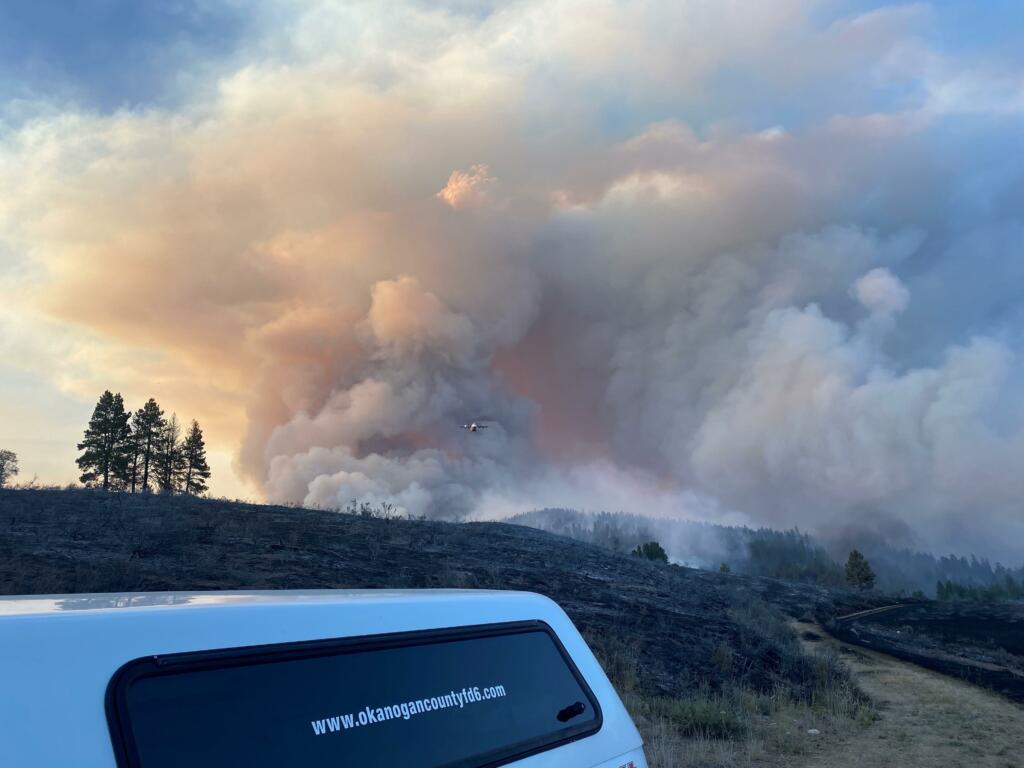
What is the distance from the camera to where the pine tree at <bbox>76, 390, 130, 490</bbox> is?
5447 cm

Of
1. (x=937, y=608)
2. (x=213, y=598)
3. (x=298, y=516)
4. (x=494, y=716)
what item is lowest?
(x=937, y=608)

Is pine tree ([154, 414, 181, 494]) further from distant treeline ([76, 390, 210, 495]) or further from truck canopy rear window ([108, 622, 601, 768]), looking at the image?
truck canopy rear window ([108, 622, 601, 768])

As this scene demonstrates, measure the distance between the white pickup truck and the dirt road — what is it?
26.3ft

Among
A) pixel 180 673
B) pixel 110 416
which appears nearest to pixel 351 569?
pixel 180 673

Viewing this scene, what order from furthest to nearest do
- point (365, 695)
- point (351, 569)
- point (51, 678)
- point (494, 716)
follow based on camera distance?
point (351, 569) < point (494, 716) < point (365, 695) < point (51, 678)

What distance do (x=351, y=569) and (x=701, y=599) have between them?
10.5 m

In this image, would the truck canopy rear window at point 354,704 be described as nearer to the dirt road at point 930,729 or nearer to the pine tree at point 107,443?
the dirt road at point 930,729

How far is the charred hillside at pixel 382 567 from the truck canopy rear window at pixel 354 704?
10.6m

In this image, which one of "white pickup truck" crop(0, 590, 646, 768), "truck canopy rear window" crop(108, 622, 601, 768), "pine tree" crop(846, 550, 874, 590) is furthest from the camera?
"pine tree" crop(846, 550, 874, 590)

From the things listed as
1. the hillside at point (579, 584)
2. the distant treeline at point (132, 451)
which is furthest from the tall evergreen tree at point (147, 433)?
the hillside at point (579, 584)

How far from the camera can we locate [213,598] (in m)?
3.23

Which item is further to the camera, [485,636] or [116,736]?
[485,636]

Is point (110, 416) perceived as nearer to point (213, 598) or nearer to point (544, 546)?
point (544, 546)

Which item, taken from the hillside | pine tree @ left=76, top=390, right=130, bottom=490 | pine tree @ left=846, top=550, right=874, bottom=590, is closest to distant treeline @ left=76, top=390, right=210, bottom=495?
pine tree @ left=76, top=390, right=130, bottom=490
